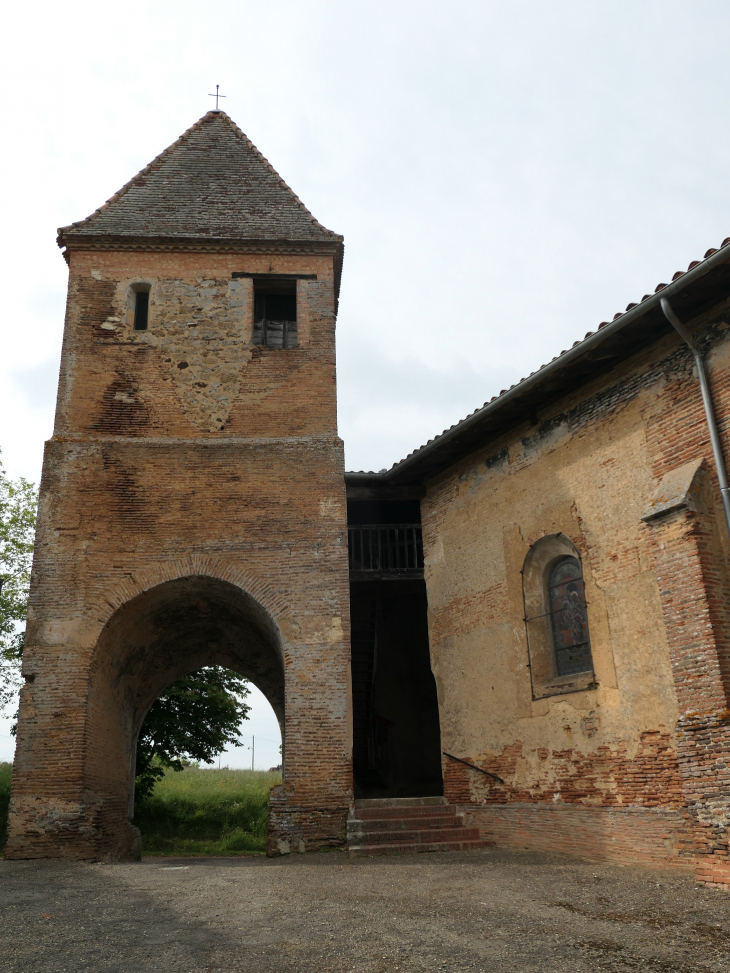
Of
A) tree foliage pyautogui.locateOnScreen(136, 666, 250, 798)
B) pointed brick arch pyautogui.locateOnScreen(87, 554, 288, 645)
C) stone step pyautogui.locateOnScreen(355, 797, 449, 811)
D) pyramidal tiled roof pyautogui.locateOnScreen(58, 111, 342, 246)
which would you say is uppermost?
pyramidal tiled roof pyautogui.locateOnScreen(58, 111, 342, 246)

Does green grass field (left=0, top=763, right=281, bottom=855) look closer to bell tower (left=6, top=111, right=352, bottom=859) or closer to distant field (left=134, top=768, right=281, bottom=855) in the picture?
distant field (left=134, top=768, right=281, bottom=855)

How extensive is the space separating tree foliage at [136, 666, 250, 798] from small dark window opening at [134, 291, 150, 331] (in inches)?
411

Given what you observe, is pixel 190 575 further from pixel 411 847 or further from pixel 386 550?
pixel 411 847

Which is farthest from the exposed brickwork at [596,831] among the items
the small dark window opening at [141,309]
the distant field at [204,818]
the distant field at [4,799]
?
the distant field at [4,799]

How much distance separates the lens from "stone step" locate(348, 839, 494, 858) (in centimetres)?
1047

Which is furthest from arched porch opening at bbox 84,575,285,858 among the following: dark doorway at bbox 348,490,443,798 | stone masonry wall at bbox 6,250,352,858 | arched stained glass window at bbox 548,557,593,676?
arched stained glass window at bbox 548,557,593,676

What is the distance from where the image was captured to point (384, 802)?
38.4 ft

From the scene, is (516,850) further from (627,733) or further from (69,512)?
(69,512)

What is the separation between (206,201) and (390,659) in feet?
34.0

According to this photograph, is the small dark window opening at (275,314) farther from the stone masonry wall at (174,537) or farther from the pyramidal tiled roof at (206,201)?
the pyramidal tiled roof at (206,201)

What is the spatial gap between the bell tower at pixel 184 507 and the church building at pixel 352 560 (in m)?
0.05

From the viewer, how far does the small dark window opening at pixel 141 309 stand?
14.4 m

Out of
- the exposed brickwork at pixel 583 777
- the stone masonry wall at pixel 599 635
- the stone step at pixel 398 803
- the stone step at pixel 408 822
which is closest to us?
the stone masonry wall at pixel 599 635

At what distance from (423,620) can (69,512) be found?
808cm
